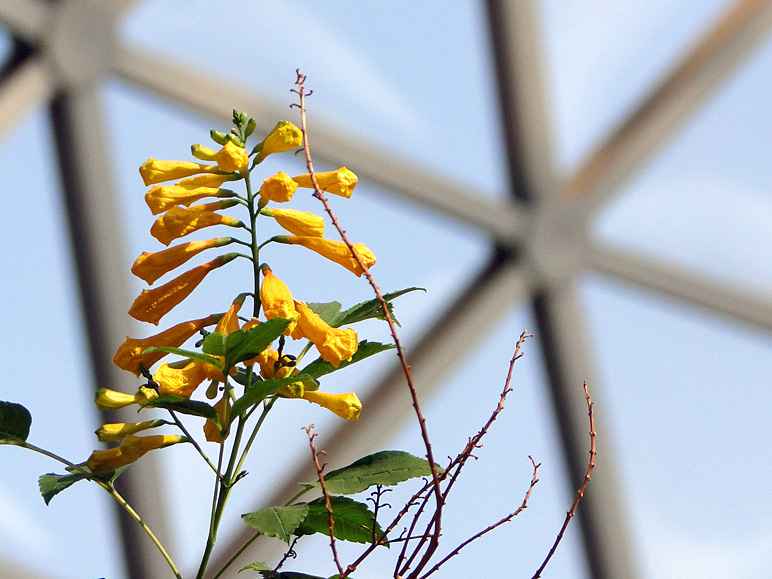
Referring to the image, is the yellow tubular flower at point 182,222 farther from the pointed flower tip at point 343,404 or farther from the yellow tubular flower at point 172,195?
the pointed flower tip at point 343,404

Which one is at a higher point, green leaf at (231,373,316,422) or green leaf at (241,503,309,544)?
green leaf at (231,373,316,422)

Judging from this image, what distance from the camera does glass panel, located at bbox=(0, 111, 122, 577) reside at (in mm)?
2068

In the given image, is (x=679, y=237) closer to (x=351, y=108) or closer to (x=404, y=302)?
(x=404, y=302)

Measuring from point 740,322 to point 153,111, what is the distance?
1.97 m

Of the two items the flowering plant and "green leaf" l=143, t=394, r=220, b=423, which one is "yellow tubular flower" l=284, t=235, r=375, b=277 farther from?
"green leaf" l=143, t=394, r=220, b=423

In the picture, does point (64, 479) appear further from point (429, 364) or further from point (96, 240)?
point (429, 364)

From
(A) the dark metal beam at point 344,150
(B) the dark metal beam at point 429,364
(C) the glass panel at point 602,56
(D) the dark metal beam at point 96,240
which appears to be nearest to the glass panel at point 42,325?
(D) the dark metal beam at point 96,240

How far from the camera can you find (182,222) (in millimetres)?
520

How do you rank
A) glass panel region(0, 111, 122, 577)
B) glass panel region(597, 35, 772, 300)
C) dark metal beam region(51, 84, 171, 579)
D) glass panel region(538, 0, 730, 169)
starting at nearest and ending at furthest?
dark metal beam region(51, 84, 171, 579)
glass panel region(0, 111, 122, 577)
glass panel region(538, 0, 730, 169)
glass panel region(597, 35, 772, 300)

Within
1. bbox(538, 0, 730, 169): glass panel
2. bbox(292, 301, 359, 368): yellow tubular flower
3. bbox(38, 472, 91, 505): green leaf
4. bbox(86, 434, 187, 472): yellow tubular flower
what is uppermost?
bbox(538, 0, 730, 169): glass panel

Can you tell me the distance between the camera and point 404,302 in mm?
2492

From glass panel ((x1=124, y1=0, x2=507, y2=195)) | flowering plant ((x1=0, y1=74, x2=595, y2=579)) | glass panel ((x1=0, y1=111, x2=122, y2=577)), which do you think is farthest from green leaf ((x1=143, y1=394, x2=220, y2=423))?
glass panel ((x1=124, y1=0, x2=507, y2=195))

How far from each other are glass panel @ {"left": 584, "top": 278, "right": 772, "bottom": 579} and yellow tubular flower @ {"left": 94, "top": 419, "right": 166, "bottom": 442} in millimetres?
2383

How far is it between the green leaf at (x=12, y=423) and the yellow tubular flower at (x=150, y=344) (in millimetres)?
71
